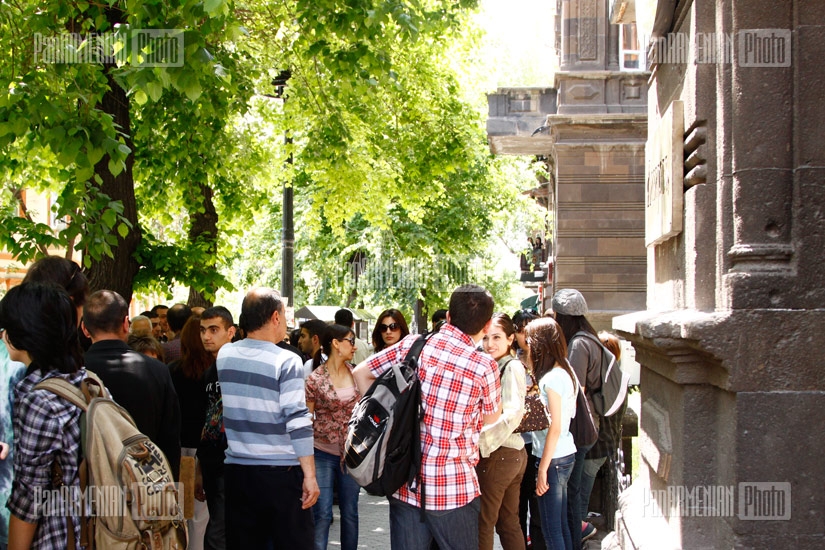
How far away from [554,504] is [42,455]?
3.86 meters

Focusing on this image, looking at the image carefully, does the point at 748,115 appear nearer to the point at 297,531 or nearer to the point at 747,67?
the point at 747,67

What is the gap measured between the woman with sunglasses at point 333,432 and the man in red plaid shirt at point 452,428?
6.27 ft

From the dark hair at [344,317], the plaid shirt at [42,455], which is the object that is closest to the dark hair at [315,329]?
the dark hair at [344,317]

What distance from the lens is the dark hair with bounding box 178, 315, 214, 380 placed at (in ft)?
23.2

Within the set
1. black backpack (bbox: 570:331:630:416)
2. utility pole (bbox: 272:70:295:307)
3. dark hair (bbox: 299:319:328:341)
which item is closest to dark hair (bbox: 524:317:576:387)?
black backpack (bbox: 570:331:630:416)

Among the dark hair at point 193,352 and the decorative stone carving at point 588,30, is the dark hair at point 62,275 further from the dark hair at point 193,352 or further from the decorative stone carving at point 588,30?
the decorative stone carving at point 588,30

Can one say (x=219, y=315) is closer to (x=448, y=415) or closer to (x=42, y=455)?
(x=448, y=415)

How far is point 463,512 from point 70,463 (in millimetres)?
2050

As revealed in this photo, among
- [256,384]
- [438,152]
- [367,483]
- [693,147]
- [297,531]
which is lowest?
[297,531]

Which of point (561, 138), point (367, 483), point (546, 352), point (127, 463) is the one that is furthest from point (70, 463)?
point (561, 138)

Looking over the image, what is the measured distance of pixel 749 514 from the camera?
3.76 meters

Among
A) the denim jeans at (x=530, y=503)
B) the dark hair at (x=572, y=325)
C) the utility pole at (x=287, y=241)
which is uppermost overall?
the utility pole at (x=287, y=241)

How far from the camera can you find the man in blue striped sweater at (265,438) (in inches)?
222

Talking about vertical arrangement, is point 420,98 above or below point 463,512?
above
